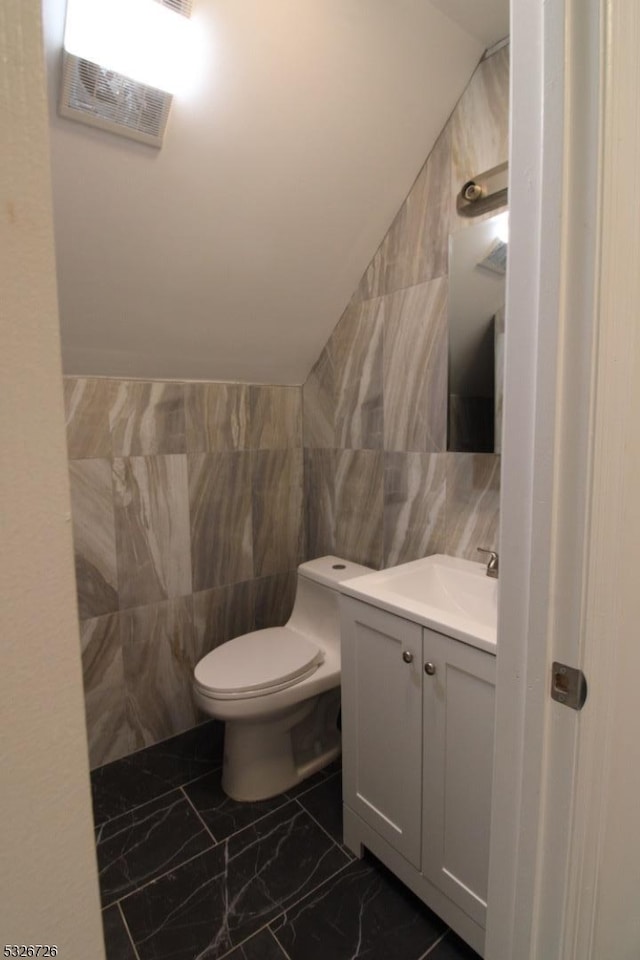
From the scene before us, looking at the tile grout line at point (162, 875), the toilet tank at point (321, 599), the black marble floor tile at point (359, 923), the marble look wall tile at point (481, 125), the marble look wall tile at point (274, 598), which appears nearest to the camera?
the black marble floor tile at point (359, 923)

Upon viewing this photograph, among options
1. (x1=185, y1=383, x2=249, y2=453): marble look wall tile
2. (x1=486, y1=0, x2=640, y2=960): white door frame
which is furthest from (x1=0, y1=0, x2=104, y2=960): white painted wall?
(x1=185, y1=383, x2=249, y2=453): marble look wall tile

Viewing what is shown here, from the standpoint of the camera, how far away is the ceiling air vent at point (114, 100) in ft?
3.53

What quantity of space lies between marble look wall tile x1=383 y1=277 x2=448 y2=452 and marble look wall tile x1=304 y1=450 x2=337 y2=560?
15.5 inches

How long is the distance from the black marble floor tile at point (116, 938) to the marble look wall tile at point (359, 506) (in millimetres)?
1323

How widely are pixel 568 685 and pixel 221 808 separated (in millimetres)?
1497

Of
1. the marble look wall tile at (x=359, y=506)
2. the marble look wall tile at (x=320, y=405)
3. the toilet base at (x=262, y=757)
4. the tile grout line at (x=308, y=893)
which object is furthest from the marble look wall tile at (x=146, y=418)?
the tile grout line at (x=308, y=893)

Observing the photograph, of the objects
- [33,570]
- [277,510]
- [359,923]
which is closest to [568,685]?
[33,570]

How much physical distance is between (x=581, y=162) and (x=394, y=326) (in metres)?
1.29

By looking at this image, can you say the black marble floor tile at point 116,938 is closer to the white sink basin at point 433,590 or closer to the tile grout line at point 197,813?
the tile grout line at point 197,813

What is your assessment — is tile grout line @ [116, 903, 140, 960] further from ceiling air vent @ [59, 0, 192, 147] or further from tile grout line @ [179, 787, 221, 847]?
ceiling air vent @ [59, 0, 192, 147]

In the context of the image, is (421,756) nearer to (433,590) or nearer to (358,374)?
(433,590)

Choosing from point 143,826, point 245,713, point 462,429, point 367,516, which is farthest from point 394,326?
point 143,826

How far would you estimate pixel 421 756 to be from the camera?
3.92 feet

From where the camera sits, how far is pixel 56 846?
0.30m
